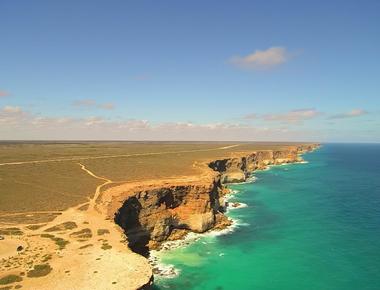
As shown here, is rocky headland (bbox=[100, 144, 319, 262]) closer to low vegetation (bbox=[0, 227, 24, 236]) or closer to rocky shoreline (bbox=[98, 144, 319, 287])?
rocky shoreline (bbox=[98, 144, 319, 287])

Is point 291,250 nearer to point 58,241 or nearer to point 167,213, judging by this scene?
point 167,213

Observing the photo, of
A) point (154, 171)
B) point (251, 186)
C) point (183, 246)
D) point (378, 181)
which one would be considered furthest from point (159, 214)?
point (378, 181)

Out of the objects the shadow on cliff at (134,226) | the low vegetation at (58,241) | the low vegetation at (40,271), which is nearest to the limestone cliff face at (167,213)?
the shadow on cliff at (134,226)

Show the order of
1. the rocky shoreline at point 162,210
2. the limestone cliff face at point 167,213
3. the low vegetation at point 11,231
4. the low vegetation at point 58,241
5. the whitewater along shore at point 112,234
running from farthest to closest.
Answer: the limestone cliff face at point 167,213 < the rocky shoreline at point 162,210 < the low vegetation at point 11,231 < the low vegetation at point 58,241 < the whitewater along shore at point 112,234

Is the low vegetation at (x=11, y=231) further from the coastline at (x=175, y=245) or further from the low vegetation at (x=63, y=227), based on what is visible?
the coastline at (x=175, y=245)

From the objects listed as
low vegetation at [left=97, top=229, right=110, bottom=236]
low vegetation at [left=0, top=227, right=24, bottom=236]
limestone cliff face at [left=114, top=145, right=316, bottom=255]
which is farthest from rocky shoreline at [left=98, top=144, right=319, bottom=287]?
low vegetation at [left=0, top=227, right=24, bottom=236]

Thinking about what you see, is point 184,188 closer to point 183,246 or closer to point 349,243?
point 183,246

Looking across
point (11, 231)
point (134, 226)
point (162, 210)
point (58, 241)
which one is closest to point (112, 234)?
point (58, 241)
